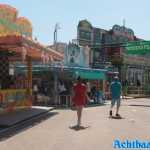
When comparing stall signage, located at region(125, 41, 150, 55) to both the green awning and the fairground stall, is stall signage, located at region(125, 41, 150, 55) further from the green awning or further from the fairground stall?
the fairground stall

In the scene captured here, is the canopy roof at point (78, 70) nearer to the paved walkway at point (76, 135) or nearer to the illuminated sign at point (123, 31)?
the paved walkway at point (76, 135)

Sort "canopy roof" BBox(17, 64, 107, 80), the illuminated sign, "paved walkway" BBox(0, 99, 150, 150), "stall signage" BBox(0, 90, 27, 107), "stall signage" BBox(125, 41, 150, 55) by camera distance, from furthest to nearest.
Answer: the illuminated sign < "stall signage" BBox(125, 41, 150, 55) < "canopy roof" BBox(17, 64, 107, 80) < "stall signage" BBox(0, 90, 27, 107) < "paved walkway" BBox(0, 99, 150, 150)

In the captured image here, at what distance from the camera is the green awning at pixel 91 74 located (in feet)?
96.6

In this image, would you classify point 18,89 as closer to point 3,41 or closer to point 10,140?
point 3,41

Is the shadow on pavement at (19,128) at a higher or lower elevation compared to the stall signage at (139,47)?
lower

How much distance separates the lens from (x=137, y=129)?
49.8 feet

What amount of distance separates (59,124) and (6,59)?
8378 mm

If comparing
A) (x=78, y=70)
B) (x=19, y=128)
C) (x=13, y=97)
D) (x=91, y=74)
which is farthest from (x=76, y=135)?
(x=91, y=74)

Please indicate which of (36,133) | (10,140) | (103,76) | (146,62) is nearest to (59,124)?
(36,133)

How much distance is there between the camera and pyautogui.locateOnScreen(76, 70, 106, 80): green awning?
96.6 ft

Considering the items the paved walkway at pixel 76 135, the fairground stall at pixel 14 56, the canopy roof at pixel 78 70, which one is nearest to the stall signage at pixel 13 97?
the fairground stall at pixel 14 56

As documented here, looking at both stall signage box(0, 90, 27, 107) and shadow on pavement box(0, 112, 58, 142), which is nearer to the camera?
shadow on pavement box(0, 112, 58, 142)

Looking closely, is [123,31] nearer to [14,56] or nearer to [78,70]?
[78,70]

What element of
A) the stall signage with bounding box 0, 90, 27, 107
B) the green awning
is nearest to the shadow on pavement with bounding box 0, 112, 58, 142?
the stall signage with bounding box 0, 90, 27, 107
